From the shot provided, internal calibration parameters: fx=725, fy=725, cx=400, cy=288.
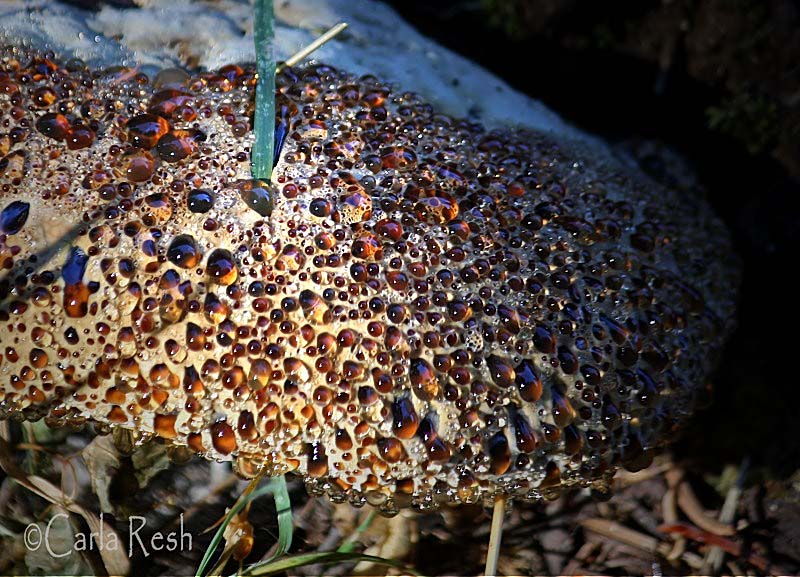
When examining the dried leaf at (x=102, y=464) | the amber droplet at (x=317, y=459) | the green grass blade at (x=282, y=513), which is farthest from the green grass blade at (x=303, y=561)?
the dried leaf at (x=102, y=464)

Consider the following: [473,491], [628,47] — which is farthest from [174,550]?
[628,47]

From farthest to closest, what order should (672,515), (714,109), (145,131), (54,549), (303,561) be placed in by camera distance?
1. (714,109)
2. (672,515)
3. (54,549)
4. (303,561)
5. (145,131)

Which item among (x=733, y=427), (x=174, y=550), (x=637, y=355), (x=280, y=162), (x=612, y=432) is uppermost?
(x=280, y=162)

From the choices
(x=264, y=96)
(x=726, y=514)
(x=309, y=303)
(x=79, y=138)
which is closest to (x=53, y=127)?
(x=79, y=138)

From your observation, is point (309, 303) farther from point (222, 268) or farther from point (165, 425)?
point (165, 425)

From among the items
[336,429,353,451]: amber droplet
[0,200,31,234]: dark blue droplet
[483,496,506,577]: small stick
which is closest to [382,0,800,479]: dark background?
[483,496,506,577]: small stick

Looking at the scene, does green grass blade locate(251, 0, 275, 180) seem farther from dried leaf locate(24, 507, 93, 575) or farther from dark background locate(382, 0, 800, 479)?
dark background locate(382, 0, 800, 479)

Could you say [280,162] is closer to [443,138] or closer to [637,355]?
[443,138]

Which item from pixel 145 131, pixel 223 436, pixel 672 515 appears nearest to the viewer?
pixel 223 436
